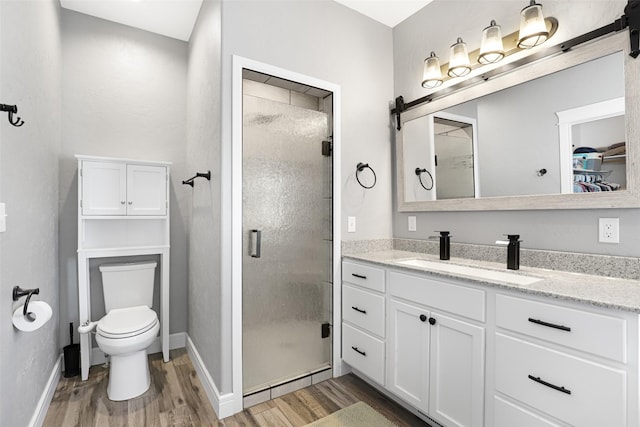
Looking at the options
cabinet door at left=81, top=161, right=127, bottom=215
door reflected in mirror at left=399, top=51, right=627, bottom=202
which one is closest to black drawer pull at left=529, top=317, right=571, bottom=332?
door reflected in mirror at left=399, top=51, right=627, bottom=202

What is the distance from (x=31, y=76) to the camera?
68.0 inches

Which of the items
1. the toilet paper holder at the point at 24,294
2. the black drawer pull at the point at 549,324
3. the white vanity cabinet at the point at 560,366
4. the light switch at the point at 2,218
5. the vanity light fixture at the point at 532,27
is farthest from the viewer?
the vanity light fixture at the point at 532,27

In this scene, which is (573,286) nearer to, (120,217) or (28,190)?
(28,190)

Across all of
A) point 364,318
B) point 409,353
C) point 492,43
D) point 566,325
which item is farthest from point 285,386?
point 492,43

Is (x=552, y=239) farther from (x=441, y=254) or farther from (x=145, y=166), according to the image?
(x=145, y=166)

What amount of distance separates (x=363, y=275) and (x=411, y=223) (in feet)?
2.26

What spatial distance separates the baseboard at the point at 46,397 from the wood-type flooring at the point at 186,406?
0.04 m

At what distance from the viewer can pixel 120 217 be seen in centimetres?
247

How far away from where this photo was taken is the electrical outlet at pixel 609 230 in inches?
60.3

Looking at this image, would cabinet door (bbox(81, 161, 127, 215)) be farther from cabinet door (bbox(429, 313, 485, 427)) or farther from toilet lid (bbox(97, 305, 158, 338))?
cabinet door (bbox(429, 313, 485, 427))

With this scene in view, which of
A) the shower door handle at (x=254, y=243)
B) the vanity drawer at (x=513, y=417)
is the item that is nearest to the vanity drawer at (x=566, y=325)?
the vanity drawer at (x=513, y=417)

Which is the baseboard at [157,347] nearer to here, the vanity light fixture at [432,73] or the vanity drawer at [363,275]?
the vanity drawer at [363,275]

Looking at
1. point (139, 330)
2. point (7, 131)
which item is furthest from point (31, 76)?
point (139, 330)

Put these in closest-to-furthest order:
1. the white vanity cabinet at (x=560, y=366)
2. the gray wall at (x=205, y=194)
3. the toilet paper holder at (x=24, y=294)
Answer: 1. the white vanity cabinet at (x=560, y=366)
2. the toilet paper holder at (x=24, y=294)
3. the gray wall at (x=205, y=194)
